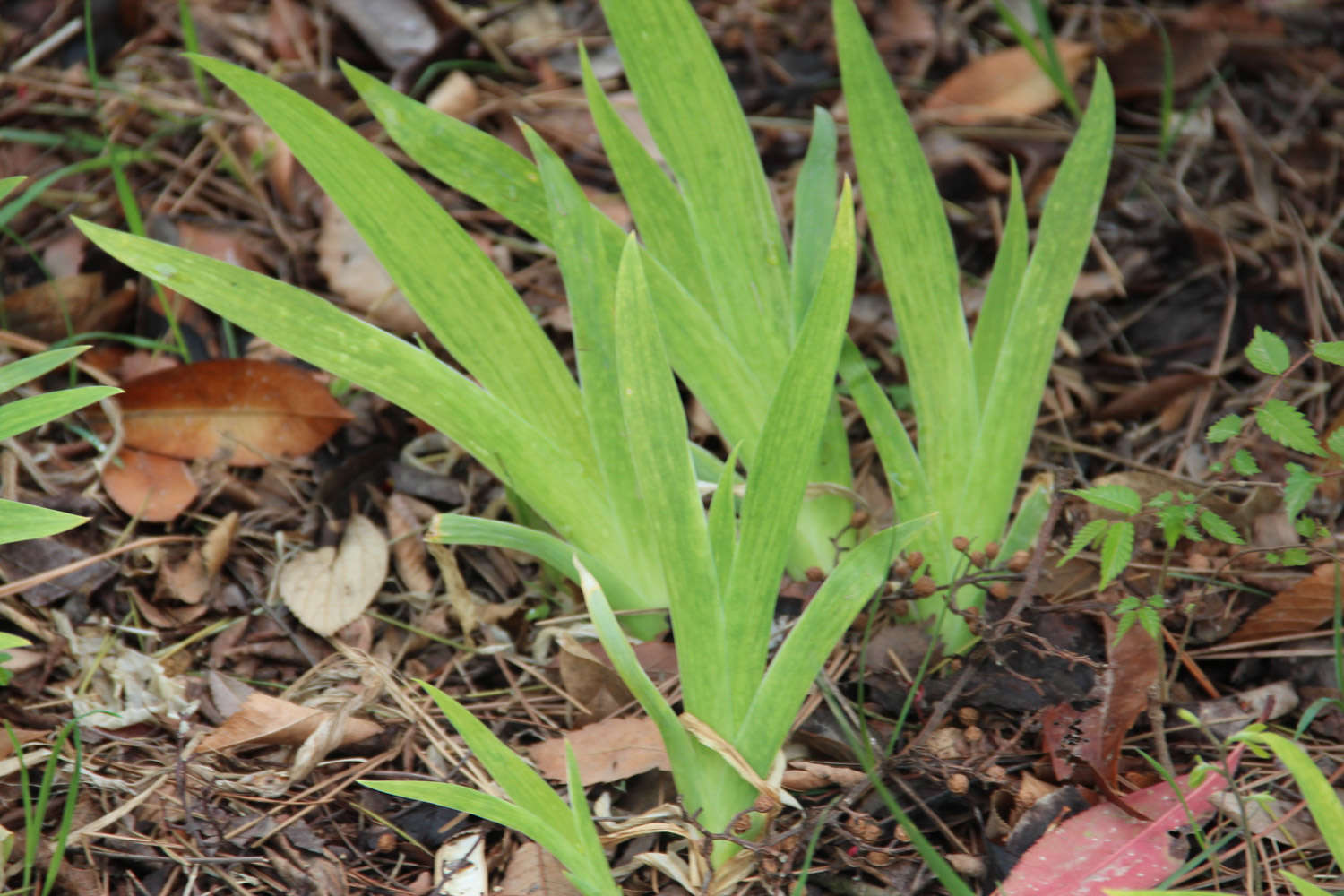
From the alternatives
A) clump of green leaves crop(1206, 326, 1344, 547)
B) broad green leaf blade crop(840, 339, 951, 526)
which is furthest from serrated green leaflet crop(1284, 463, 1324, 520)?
broad green leaf blade crop(840, 339, 951, 526)

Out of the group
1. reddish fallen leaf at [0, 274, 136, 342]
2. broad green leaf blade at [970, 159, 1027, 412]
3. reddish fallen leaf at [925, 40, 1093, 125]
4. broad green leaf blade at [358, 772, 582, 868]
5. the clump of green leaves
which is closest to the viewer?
broad green leaf blade at [358, 772, 582, 868]

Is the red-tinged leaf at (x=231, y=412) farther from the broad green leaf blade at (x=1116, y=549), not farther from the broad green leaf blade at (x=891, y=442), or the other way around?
the broad green leaf blade at (x=1116, y=549)

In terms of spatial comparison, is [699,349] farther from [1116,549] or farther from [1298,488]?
[1298,488]

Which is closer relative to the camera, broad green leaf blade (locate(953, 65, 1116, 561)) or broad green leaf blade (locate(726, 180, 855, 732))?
broad green leaf blade (locate(726, 180, 855, 732))

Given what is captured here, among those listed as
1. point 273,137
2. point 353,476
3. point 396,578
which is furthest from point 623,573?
point 273,137

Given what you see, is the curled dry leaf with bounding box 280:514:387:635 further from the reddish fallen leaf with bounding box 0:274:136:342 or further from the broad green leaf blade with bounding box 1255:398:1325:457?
the broad green leaf blade with bounding box 1255:398:1325:457

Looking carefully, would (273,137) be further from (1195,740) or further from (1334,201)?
(1334,201)

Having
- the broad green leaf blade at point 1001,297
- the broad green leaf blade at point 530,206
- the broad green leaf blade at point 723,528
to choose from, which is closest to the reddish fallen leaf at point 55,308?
the broad green leaf blade at point 530,206
